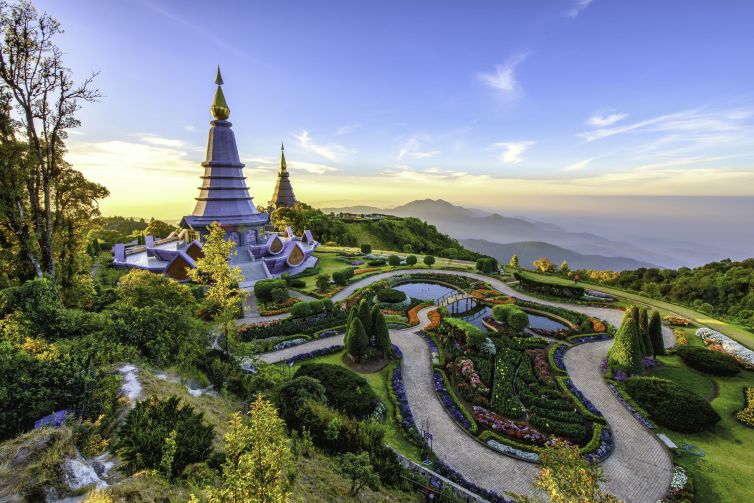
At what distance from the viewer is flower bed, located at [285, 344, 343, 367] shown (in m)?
21.4

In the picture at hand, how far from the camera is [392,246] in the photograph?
8300 cm

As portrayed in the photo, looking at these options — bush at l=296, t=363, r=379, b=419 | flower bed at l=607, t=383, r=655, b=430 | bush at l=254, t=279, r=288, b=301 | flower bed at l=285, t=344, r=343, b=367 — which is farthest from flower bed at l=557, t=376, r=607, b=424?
bush at l=254, t=279, r=288, b=301

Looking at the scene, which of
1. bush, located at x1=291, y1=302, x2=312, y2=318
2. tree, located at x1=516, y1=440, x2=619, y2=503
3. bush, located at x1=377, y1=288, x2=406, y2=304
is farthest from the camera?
bush, located at x1=377, y1=288, x2=406, y2=304

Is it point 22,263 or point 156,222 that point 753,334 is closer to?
point 22,263

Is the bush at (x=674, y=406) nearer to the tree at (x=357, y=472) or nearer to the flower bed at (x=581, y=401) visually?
the flower bed at (x=581, y=401)

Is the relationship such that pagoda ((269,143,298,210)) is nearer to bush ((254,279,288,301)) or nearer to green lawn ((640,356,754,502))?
bush ((254,279,288,301))

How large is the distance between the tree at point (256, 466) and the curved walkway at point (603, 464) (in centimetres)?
1055

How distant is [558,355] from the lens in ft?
72.4

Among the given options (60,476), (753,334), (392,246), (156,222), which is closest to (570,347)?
(753,334)

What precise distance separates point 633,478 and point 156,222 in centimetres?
7342

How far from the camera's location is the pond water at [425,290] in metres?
36.8

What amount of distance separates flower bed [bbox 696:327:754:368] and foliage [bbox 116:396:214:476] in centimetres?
2989

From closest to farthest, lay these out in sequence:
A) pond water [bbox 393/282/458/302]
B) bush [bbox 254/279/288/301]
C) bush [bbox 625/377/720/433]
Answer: bush [bbox 625/377/720/433] → bush [bbox 254/279/288/301] → pond water [bbox 393/282/458/302]

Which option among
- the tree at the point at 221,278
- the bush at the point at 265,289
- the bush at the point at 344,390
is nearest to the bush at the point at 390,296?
the bush at the point at 265,289
